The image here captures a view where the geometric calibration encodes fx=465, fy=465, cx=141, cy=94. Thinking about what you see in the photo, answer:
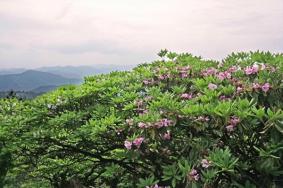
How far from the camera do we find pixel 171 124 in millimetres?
5395

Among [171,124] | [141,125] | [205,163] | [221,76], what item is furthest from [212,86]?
[205,163]

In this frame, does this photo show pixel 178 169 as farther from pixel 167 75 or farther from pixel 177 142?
pixel 167 75

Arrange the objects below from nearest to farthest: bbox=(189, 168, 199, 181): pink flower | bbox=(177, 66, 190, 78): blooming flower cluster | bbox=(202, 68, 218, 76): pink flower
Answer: bbox=(189, 168, 199, 181): pink flower
bbox=(202, 68, 218, 76): pink flower
bbox=(177, 66, 190, 78): blooming flower cluster

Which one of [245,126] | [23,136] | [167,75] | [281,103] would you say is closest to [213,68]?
[167,75]

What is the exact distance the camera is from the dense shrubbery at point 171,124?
499 centimetres

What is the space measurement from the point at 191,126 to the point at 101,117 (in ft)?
6.00

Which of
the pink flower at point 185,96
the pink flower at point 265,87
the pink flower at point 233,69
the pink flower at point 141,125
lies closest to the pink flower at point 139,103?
the pink flower at point 185,96

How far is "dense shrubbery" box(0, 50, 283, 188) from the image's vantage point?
16.4 ft

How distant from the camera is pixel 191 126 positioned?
5.52 m

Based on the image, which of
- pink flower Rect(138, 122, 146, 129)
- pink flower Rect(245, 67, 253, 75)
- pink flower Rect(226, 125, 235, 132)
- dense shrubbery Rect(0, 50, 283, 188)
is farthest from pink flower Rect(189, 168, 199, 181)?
pink flower Rect(245, 67, 253, 75)

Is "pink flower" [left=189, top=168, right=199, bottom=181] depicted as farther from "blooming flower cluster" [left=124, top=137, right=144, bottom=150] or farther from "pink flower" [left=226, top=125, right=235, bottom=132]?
"blooming flower cluster" [left=124, top=137, right=144, bottom=150]

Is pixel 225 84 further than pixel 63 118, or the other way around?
pixel 63 118

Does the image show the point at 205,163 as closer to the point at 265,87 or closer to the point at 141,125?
the point at 141,125

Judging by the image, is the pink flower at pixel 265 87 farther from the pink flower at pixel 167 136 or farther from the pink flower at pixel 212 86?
the pink flower at pixel 167 136
